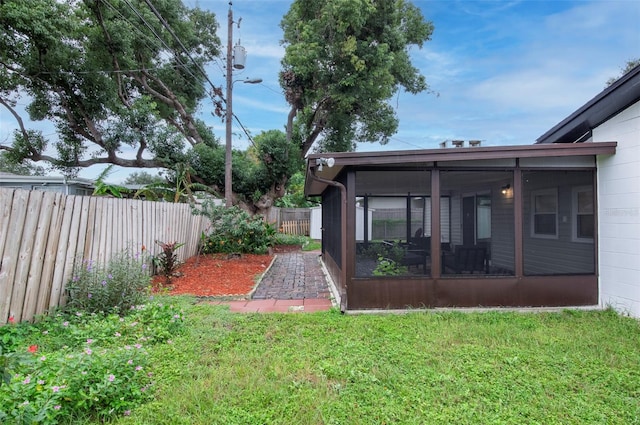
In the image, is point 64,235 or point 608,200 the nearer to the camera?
point 64,235

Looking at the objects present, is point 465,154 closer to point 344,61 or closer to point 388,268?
point 388,268

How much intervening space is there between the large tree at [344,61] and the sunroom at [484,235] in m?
8.44

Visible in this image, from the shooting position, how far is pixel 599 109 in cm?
541

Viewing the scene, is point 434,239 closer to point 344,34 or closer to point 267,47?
point 344,34

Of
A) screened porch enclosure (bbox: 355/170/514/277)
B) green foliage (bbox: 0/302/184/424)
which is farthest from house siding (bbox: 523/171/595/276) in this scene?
green foliage (bbox: 0/302/184/424)

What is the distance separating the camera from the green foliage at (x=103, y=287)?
14.6ft

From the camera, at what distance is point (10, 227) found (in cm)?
369

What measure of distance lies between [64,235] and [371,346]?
13.6ft

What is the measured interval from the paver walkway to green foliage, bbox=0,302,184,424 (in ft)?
6.10

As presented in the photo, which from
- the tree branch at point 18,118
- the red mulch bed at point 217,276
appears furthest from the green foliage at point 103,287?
the tree branch at point 18,118

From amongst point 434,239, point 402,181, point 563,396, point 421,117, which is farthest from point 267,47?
point 563,396

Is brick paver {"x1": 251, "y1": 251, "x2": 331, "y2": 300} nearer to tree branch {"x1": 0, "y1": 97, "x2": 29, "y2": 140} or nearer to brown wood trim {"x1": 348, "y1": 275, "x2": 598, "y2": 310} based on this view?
brown wood trim {"x1": 348, "y1": 275, "x2": 598, "y2": 310}

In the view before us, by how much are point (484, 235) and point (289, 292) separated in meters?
3.64

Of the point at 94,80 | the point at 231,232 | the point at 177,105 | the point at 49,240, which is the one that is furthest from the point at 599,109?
the point at 94,80
